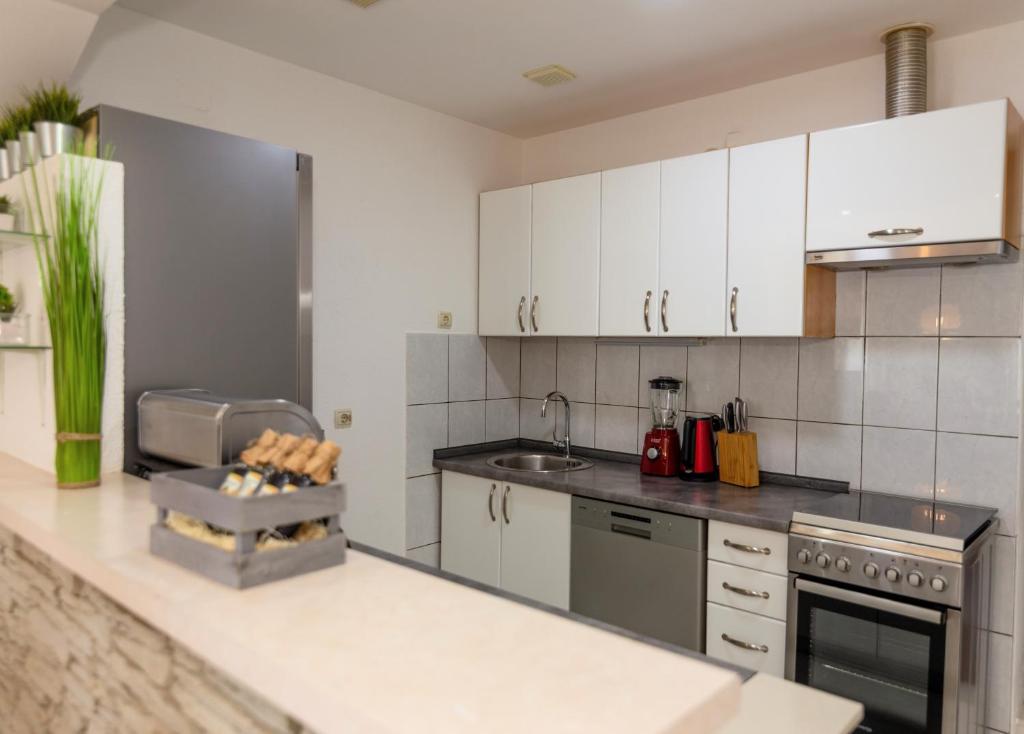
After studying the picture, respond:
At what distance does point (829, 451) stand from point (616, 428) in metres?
1.02

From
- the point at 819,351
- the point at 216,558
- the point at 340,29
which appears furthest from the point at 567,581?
the point at 340,29

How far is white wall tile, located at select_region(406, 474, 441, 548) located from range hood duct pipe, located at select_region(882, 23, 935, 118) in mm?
2471

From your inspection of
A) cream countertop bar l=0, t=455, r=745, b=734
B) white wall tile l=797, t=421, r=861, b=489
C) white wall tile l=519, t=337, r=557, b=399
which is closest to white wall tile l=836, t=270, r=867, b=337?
white wall tile l=797, t=421, r=861, b=489

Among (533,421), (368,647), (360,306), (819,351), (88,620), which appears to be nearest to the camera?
(368,647)

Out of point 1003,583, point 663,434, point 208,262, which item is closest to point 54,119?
point 208,262

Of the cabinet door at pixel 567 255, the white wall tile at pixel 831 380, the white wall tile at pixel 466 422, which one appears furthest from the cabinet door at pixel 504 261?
the white wall tile at pixel 831 380

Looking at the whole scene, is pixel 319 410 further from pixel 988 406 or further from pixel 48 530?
pixel 988 406

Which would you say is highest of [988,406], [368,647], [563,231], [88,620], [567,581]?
[563,231]

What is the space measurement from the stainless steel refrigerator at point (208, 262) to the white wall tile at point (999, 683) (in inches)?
98.7

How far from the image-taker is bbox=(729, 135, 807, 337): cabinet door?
2605mm

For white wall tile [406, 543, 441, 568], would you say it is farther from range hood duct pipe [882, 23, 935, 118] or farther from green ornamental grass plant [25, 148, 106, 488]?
range hood duct pipe [882, 23, 935, 118]

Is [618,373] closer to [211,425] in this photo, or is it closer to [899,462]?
[899,462]

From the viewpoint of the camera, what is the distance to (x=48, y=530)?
51.1 inches

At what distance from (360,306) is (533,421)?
4.01 ft
